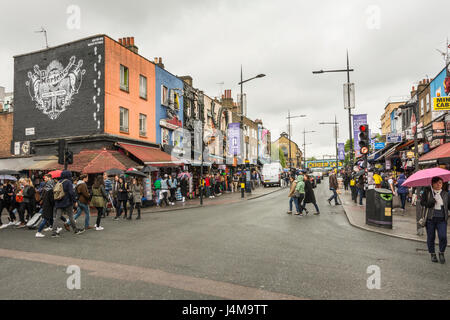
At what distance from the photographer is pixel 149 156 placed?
1989cm

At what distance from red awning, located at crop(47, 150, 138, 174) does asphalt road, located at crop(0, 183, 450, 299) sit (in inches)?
274

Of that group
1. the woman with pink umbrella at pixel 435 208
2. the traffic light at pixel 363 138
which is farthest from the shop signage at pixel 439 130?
the woman with pink umbrella at pixel 435 208

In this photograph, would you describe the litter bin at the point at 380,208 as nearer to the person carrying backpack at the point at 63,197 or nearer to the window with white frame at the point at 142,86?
the person carrying backpack at the point at 63,197

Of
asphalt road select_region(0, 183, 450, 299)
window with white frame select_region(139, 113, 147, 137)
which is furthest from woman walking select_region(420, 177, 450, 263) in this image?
window with white frame select_region(139, 113, 147, 137)

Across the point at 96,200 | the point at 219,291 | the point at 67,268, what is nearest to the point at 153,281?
the point at 219,291

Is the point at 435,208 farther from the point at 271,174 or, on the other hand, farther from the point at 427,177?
the point at 271,174

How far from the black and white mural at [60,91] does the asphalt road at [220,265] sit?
10.6 m

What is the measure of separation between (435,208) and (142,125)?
18716 millimetres

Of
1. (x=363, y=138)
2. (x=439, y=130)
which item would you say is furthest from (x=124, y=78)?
(x=439, y=130)

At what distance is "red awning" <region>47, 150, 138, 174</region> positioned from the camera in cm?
1642

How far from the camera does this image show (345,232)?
9.28 metres

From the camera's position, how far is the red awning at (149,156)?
18.8m
